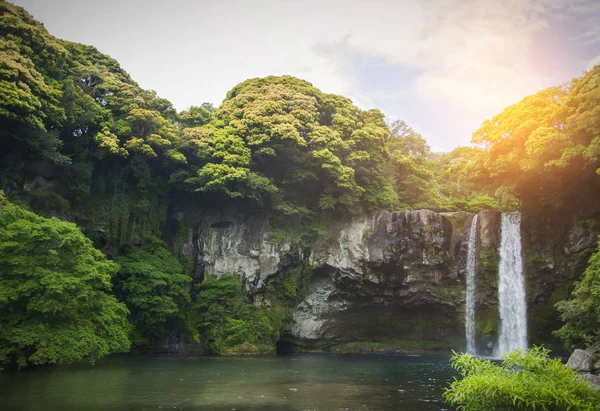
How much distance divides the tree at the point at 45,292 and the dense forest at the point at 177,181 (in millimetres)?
62

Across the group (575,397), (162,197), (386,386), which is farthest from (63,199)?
(575,397)

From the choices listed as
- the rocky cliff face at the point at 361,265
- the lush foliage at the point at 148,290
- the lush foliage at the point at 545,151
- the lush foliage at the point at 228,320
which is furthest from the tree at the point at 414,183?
the lush foliage at the point at 148,290

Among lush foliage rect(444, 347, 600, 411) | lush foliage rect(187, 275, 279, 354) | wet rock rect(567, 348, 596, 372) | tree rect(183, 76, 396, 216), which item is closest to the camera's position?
lush foliage rect(444, 347, 600, 411)

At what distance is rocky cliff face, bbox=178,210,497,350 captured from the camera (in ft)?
95.9

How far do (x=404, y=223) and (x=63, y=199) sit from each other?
19471 millimetres

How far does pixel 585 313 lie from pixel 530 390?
47.9 feet

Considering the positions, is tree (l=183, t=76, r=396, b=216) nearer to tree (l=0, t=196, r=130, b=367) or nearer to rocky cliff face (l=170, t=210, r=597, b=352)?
rocky cliff face (l=170, t=210, r=597, b=352)

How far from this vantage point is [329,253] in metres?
29.9

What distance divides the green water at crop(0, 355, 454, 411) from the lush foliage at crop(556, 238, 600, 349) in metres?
5.31

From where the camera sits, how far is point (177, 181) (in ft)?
97.3

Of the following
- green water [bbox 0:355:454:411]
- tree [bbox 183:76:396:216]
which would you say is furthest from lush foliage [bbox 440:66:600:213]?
green water [bbox 0:355:454:411]

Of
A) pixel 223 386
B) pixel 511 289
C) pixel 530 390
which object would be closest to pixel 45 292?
pixel 223 386

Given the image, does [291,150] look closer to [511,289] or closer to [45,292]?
[511,289]

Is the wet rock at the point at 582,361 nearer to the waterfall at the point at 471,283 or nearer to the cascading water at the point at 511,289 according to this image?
the cascading water at the point at 511,289
